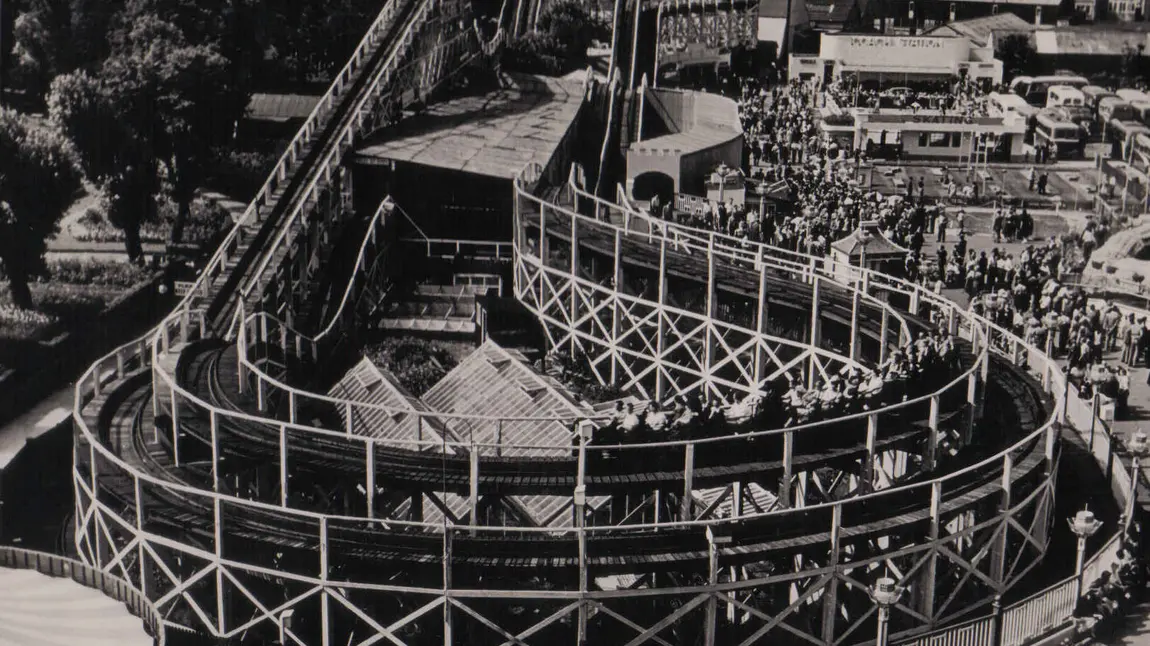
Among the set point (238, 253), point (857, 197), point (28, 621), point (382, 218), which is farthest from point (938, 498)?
point (857, 197)

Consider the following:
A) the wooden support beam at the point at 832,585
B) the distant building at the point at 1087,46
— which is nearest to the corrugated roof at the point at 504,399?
the wooden support beam at the point at 832,585

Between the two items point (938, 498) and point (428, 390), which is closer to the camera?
point (938, 498)

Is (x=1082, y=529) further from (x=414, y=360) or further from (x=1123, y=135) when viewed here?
(x=1123, y=135)

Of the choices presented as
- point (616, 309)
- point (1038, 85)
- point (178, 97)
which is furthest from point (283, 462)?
point (1038, 85)

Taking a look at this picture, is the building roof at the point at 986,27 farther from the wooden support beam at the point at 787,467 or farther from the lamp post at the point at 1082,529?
the lamp post at the point at 1082,529

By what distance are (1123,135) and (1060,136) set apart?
318 centimetres

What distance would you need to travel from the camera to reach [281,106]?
8750 centimetres

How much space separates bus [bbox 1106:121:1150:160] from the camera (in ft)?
264

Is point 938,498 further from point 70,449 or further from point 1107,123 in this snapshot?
point 1107,123

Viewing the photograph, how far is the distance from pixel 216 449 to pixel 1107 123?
6762 centimetres

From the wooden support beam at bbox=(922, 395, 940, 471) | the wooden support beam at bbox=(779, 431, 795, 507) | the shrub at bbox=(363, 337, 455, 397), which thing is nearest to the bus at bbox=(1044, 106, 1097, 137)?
the shrub at bbox=(363, 337, 455, 397)

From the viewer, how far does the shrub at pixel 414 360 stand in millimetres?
49062

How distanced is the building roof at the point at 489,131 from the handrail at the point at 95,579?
26998 mm

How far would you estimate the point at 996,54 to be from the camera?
104 m
